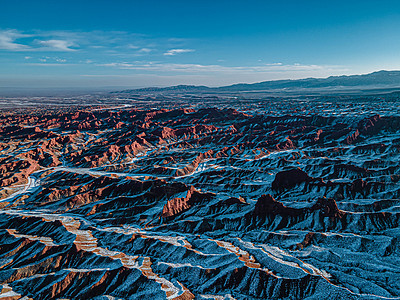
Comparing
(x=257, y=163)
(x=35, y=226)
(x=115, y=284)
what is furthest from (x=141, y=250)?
(x=257, y=163)

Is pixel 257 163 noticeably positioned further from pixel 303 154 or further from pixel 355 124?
pixel 355 124

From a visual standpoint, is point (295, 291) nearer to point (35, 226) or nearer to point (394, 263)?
point (394, 263)

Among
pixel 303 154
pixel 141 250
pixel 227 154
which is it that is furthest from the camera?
pixel 227 154

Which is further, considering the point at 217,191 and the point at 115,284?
the point at 217,191

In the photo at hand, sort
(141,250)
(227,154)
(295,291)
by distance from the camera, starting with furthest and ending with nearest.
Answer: (227,154)
(141,250)
(295,291)

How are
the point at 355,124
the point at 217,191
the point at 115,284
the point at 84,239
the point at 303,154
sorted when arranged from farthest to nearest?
the point at 355,124 < the point at 303,154 < the point at 217,191 < the point at 84,239 < the point at 115,284

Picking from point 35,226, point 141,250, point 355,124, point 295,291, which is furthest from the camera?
point 355,124

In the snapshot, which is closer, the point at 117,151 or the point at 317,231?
the point at 317,231

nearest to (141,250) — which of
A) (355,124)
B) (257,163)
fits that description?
(257,163)

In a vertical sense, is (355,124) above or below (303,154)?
above
